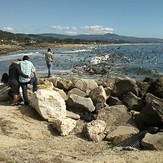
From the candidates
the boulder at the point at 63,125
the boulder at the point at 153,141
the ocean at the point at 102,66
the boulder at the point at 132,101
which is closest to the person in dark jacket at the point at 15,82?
the boulder at the point at 63,125

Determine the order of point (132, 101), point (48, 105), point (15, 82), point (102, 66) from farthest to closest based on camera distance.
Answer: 1. point (102, 66)
2. point (132, 101)
3. point (15, 82)
4. point (48, 105)

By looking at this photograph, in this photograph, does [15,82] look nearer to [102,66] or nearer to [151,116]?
[151,116]

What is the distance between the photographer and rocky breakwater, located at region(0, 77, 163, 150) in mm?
11336

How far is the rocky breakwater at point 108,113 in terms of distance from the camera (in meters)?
11.3

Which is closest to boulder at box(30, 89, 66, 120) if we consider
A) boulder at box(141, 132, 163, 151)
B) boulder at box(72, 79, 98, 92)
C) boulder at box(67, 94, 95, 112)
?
boulder at box(67, 94, 95, 112)

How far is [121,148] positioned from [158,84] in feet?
19.4

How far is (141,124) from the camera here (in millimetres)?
12562

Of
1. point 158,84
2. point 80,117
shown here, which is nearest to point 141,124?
point 80,117

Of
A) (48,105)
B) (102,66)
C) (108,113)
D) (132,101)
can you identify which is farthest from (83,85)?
(102,66)

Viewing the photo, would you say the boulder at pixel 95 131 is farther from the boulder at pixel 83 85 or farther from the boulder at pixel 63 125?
the boulder at pixel 83 85

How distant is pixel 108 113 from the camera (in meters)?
13.2

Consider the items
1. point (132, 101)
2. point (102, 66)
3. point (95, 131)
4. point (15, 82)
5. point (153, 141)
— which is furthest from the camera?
Answer: point (102, 66)

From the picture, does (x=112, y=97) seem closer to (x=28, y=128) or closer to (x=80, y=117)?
(x=80, y=117)

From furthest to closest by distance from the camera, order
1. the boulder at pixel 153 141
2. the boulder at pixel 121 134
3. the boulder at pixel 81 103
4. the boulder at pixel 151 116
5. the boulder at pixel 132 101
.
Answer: the boulder at pixel 132 101
the boulder at pixel 81 103
the boulder at pixel 151 116
the boulder at pixel 121 134
the boulder at pixel 153 141
